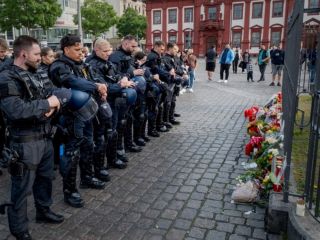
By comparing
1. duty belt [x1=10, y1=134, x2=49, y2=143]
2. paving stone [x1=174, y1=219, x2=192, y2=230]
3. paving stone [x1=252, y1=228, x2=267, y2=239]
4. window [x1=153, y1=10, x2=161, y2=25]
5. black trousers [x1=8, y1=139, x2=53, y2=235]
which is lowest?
paving stone [x1=252, y1=228, x2=267, y2=239]

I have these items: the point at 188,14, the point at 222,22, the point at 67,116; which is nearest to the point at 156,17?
the point at 188,14

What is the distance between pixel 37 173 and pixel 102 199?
1186mm

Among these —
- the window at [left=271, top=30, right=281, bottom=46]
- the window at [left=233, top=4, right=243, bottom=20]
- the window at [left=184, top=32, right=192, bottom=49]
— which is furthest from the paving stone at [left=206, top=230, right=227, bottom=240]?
the window at [left=184, top=32, right=192, bottom=49]

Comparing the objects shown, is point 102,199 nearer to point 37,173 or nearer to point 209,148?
point 37,173

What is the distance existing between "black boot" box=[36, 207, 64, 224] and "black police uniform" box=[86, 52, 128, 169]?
1.26m

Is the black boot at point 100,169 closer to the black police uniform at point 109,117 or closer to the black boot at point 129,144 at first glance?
the black police uniform at point 109,117

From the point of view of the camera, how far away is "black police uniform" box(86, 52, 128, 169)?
505cm

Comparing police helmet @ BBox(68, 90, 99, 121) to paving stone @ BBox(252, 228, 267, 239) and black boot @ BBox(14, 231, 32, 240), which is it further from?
paving stone @ BBox(252, 228, 267, 239)

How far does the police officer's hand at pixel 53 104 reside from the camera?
11.1ft

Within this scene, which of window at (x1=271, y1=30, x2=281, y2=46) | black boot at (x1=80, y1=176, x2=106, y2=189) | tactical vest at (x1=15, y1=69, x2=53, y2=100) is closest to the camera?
tactical vest at (x1=15, y1=69, x2=53, y2=100)

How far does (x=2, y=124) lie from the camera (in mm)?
5750

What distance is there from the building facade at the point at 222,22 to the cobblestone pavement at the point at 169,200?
45.5 meters

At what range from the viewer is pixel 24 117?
3236 millimetres

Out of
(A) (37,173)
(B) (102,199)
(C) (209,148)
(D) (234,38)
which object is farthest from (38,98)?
(D) (234,38)
